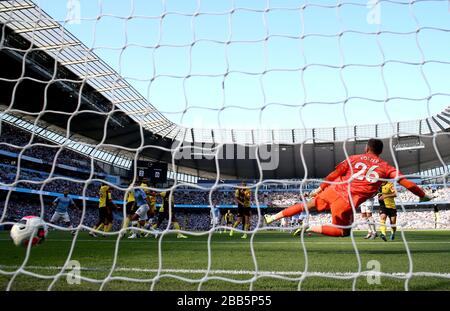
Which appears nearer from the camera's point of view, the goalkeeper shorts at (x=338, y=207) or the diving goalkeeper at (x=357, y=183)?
the diving goalkeeper at (x=357, y=183)

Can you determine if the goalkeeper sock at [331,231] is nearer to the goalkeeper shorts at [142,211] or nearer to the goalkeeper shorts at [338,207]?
the goalkeeper shorts at [338,207]

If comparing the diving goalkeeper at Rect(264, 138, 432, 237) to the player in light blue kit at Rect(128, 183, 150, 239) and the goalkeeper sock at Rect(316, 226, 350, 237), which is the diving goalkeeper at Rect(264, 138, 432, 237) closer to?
the goalkeeper sock at Rect(316, 226, 350, 237)

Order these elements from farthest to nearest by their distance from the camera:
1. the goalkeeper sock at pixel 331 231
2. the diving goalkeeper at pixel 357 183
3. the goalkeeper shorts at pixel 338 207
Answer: the goalkeeper sock at pixel 331 231 → the goalkeeper shorts at pixel 338 207 → the diving goalkeeper at pixel 357 183

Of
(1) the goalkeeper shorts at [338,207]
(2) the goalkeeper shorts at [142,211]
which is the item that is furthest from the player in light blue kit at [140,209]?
(1) the goalkeeper shorts at [338,207]

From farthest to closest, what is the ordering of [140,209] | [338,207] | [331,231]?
1. [140,209]
2. [331,231]
3. [338,207]

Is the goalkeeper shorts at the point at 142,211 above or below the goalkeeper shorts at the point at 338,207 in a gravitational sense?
above

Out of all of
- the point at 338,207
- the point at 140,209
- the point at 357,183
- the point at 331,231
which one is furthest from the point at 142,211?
the point at 357,183

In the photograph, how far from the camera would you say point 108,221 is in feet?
30.4

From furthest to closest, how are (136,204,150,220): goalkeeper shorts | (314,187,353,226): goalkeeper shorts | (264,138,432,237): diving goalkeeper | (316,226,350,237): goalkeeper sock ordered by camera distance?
(136,204,150,220): goalkeeper shorts < (316,226,350,237): goalkeeper sock < (314,187,353,226): goalkeeper shorts < (264,138,432,237): diving goalkeeper

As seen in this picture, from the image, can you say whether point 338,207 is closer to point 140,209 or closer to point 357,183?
point 357,183

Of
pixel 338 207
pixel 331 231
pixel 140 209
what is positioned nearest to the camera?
pixel 338 207

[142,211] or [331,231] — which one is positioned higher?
[142,211]

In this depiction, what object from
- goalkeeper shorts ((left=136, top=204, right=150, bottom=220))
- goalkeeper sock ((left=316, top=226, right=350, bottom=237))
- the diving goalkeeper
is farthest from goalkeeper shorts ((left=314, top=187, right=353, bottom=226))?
goalkeeper shorts ((left=136, top=204, right=150, bottom=220))
